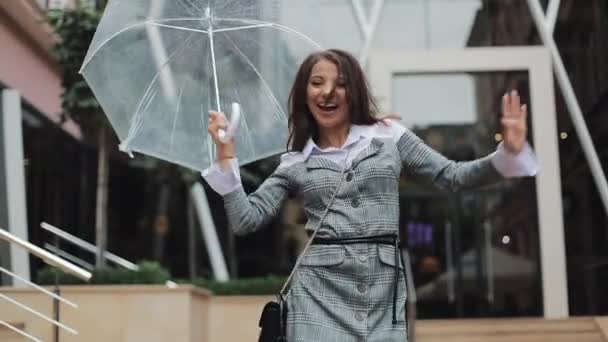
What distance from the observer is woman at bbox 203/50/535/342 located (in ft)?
9.11

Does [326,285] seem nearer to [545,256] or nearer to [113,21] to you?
[113,21]

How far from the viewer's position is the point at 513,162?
8.89 ft

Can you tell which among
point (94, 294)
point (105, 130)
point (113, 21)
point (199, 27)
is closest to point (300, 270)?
point (199, 27)

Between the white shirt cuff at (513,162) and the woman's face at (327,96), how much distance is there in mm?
469

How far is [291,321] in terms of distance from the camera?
284cm

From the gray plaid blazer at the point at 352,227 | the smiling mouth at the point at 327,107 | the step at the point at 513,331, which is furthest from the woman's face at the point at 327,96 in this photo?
the step at the point at 513,331

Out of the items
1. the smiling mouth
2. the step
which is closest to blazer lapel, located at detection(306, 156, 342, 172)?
the smiling mouth

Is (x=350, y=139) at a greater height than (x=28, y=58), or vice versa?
(x=28, y=58)

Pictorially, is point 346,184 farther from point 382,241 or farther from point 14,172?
point 14,172

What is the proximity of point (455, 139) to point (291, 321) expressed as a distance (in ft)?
32.9

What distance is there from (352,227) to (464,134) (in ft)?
32.9

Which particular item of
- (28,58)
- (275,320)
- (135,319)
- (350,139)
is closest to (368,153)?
(350,139)

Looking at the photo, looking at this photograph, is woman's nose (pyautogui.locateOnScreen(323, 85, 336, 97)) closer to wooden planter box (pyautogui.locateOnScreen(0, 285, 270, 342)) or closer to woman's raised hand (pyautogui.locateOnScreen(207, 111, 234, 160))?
woman's raised hand (pyautogui.locateOnScreen(207, 111, 234, 160))

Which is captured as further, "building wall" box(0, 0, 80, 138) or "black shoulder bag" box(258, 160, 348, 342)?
"building wall" box(0, 0, 80, 138)
